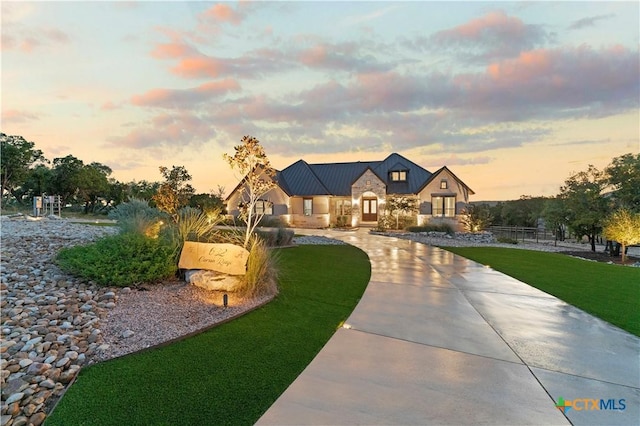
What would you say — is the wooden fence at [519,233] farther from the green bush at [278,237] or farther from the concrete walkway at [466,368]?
the concrete walkway at [466,368]

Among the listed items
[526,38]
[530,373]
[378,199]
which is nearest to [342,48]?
[526,38]

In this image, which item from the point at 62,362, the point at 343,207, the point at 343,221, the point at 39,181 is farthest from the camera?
the point at 39,181

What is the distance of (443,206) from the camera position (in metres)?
Result: 28.4

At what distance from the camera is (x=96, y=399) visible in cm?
298

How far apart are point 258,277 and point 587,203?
25.0 meters

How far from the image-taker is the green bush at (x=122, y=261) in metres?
5.97

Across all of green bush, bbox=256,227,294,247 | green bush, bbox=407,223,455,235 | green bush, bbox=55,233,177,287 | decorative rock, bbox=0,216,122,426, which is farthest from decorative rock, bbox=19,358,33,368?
green bush, bbox=407,223,455,235

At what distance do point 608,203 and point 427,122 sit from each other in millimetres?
12849

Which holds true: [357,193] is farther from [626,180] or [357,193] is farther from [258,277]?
[258,277]

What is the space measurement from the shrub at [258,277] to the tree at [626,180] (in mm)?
23618

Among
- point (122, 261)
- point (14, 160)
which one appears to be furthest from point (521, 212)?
point (14, 160)

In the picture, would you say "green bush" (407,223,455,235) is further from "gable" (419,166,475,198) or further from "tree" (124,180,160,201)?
"tree" (124,180,160,201)

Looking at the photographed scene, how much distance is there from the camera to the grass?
2779mm

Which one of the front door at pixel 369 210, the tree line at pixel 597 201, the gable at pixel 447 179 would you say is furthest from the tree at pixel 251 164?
the gable at pixel 447 179
